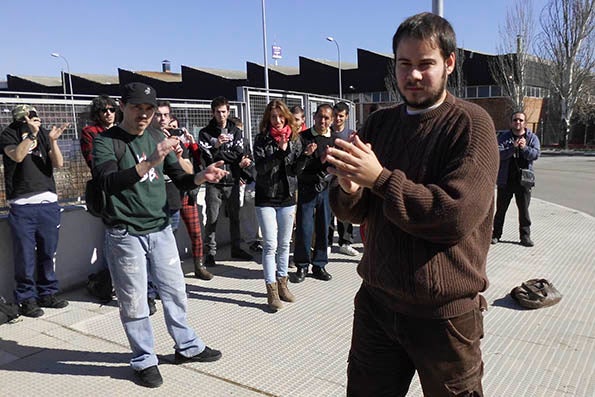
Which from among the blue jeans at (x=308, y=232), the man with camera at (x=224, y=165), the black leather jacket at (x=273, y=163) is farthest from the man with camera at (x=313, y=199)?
the man with camera at (x=224, y=165)

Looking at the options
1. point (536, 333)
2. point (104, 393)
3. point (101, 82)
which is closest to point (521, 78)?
point (536, 333)

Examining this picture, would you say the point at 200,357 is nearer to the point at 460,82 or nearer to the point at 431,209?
the point at 431,209

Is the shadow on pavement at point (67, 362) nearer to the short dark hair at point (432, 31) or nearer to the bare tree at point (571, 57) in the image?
the short dark hair at point (432, 31)

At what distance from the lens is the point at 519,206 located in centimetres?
708

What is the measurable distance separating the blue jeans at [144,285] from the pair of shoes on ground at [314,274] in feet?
7.08

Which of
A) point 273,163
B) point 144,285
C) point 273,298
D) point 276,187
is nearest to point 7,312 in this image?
point 144,285

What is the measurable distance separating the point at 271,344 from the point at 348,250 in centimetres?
297

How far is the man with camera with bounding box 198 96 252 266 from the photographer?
19.9ft

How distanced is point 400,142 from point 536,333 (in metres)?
2.95

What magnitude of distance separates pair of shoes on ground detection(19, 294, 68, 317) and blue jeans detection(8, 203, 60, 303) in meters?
0.04

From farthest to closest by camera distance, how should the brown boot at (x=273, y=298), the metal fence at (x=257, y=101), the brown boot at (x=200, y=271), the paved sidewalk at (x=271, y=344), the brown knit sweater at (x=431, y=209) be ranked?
1. the metal fence at (x=257, y=101)
2. the brown boot at (x=200, y=271)
3. the brown boot at (x=273, y=298)
4. the paved sidewalk at (x=271, y=344)
5. the brown knit sweater at (x=431, y=209)

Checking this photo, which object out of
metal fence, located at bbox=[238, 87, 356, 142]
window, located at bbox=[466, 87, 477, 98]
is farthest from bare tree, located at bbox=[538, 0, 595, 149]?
metal fence, located at bbox=[238, 87, 356, 142]

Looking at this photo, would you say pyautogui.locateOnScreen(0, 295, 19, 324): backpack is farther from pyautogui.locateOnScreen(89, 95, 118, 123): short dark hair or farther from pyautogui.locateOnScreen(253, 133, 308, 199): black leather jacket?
pyautogui.locateOnScreen(253, 133, 308, 199): black leather jacket

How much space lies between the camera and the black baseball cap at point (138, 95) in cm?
323
